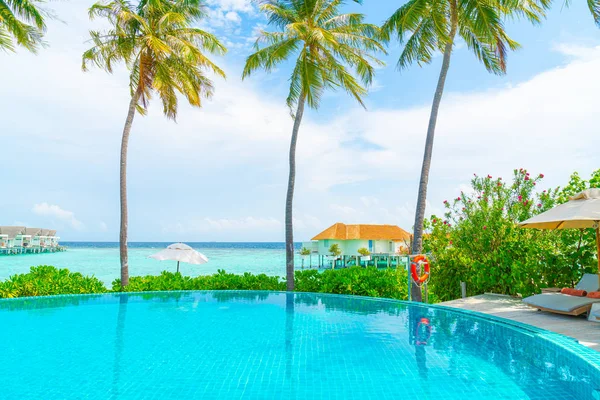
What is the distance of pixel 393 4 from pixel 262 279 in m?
9.05

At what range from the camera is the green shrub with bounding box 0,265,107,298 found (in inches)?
410

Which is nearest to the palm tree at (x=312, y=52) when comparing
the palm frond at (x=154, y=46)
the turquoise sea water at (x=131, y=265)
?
the palm frond at (x=154, y=46)

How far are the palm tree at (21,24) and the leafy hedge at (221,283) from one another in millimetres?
6466

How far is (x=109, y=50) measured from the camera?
39.1 feet

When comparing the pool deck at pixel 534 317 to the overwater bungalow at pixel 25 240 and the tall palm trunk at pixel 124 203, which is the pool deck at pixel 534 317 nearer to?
the tall palm trunk at pixel 124 203

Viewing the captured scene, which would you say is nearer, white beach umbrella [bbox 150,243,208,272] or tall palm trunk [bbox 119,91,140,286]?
tall palm trunk [bbox 119,91,140,286]

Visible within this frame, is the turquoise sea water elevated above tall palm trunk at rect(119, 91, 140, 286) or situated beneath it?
situated beneath

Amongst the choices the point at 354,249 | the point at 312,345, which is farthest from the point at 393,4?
the point at 354,249

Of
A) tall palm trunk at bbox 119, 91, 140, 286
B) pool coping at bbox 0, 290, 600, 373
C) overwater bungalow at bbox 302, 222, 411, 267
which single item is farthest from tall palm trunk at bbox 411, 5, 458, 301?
overwater bungalow at bbox 302, 222, 411, 267

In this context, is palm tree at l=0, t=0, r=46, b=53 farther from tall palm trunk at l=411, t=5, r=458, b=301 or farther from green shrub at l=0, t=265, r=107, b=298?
tall palm trunk at l=411, t=5, r=458, b=301

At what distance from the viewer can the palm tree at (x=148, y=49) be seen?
1136 cm

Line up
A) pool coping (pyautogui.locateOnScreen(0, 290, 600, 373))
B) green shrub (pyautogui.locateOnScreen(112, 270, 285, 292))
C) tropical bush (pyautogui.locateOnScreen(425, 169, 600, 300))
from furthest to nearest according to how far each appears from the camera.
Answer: green shrub (pyautogui.locateOnScreen(112, 270, 285, 292)) < tropical bush (pyautogui.locateOnScreen(425, 169, 600, 300)) < pool coping (pyautogui.locateOnScreen(0, 290, 600, 373))

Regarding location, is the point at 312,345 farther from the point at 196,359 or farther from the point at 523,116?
the point at 523,116

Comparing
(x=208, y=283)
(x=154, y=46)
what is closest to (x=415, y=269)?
(x=208, y=283)
